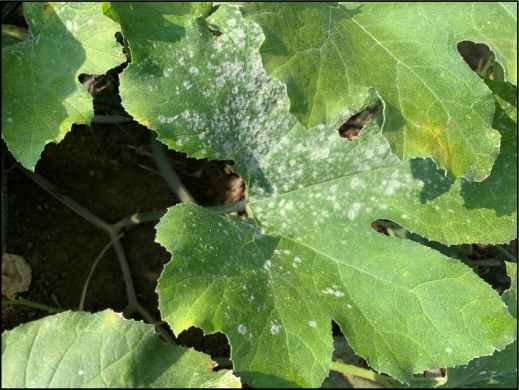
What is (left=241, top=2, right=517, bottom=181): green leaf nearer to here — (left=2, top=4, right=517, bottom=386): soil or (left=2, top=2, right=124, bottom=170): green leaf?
(left=2, top=2, right=124, bottom=170): green leaf

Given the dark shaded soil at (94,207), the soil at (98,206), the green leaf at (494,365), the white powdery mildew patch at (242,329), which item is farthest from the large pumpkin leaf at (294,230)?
the dark shaded soil at (94,207)

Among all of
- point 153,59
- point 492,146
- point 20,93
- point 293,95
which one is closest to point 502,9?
point 492,146

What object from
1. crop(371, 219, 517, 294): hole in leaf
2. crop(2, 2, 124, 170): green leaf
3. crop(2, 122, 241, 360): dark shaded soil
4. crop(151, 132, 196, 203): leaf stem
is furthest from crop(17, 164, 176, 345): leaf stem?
crop(371, 219, 517, 294): hole in leaf

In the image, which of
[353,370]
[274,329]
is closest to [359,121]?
[353,370]

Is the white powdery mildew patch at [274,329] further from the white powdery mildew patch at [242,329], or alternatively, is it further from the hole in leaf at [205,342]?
the hole in leaf at [205,342]

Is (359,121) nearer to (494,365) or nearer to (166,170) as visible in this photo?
(166,170)

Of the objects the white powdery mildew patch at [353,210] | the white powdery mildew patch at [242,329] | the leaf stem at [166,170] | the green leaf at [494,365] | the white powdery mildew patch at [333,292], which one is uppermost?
the white powdery mildew patch at [353,210]
